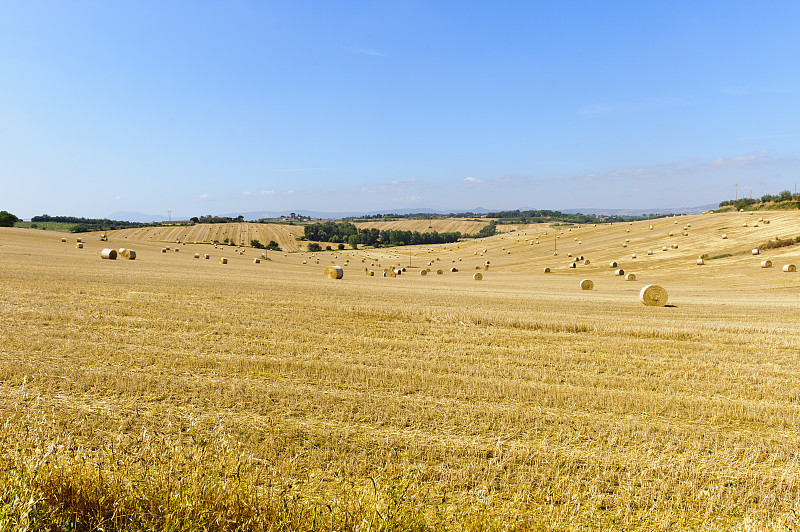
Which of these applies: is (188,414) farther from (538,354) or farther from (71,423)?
(538,354)

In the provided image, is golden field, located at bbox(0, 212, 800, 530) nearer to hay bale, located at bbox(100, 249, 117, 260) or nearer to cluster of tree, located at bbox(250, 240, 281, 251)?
hay bale, located at bbox(100, 249, 117, 260)

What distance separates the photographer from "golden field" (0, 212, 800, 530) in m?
4.39

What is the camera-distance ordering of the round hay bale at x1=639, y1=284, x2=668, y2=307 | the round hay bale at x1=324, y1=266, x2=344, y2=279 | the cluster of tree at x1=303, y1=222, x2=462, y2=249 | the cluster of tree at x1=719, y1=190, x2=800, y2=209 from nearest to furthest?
the round hay bale at x1=639, y1=284, x2=668, y2=307 < the round hay bale at x1=324, y1=266, x2=344, y2=279 < the cluster of tree at x1=719, y1=190, x2=800, y2=209 < the cluster of tree at x1=303, y1=222, x2=462, y2=249

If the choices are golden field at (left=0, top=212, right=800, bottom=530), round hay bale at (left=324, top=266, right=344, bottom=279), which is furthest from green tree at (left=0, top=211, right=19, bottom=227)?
golden field at (left=0, top=212, right=800, bottom=530)

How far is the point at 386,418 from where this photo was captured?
7676 mm

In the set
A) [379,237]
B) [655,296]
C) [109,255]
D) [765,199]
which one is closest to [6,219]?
[109,255]

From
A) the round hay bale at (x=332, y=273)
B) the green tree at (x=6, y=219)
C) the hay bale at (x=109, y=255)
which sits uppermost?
the green tree at (x=6, y=219)

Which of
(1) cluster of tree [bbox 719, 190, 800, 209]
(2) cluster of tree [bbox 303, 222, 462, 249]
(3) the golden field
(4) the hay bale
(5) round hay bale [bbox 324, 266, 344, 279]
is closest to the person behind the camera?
(3) the golden field

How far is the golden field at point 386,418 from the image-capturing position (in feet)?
14.4

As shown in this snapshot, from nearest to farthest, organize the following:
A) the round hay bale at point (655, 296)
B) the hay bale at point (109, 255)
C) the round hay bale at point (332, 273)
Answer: the round hay bale at point (655, 296)
the round hay bale at point (332, 273)
the hay bale at point (109, 255)

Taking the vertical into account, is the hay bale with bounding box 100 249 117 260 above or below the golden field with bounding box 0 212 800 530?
above

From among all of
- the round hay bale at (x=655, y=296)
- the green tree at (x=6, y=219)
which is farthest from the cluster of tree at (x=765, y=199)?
the green tree at (x=6, y=219)

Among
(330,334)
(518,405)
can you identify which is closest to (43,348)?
(330,334)

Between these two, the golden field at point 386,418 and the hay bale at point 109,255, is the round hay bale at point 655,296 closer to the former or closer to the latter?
the golden field at point 386,418
